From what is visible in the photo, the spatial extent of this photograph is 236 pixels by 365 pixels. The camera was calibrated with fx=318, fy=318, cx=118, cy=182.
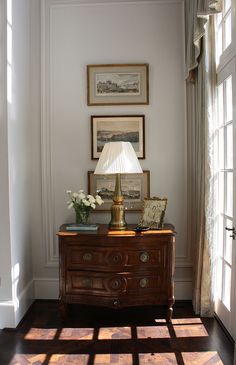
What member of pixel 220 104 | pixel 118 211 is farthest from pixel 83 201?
pixel 220 104

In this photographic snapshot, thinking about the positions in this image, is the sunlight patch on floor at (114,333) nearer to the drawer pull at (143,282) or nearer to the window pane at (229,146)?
the drawer pull at (143,282)

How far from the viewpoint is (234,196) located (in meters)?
2.24

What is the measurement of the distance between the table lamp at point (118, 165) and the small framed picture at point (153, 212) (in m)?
0.21

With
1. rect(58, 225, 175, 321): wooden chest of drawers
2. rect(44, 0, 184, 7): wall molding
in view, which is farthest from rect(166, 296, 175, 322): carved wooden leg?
rect(44, 0, 184, 7): wall molding

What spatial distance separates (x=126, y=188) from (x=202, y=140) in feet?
2.75

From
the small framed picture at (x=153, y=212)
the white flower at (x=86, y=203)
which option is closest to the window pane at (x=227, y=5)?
the small framed picture at (x=153, y=212)

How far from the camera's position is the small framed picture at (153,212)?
272 cm

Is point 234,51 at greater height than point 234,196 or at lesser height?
greater

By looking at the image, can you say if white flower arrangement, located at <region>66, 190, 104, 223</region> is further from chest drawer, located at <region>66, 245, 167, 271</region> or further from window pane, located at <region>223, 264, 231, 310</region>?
→ window pane, located at <region>223, 264, 231, 310</region>

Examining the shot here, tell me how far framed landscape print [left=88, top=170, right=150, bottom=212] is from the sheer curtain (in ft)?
1.58

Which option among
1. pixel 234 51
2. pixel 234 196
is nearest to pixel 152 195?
pixel 234 196

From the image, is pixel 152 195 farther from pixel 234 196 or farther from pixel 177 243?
pixel 234 196

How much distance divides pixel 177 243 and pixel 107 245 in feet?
2.72

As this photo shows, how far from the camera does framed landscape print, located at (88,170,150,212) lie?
302 cm
